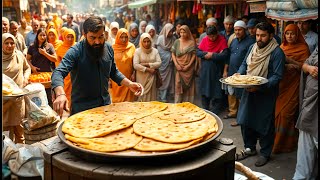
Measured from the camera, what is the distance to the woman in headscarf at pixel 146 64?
7.07 metres

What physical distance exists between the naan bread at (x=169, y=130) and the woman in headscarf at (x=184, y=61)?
4.43 meters

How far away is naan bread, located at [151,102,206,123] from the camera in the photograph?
3160mm

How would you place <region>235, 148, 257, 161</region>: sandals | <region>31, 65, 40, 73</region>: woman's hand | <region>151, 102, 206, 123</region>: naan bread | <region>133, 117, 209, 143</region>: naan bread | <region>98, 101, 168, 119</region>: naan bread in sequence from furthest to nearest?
<region>31, 65, 40, 73</region>: woman's hand → <region>235, 148, 257, 161</region>: sandals → <region>98, 101, 168, 119</region>: naan bread → <region>151, 102, 206, 123</region>: naan bread → <region>133, 117, 209, 143</region>: naan bread

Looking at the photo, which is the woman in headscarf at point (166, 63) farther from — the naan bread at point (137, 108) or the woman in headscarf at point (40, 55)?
the naan bread at point (137, 108)

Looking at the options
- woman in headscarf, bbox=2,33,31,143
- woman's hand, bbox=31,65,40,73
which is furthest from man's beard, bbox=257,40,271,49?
woman's hand, bbox=31,65,40,73

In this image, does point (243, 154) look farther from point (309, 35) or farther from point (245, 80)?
point (309, 35)

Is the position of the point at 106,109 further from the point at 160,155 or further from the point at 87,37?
the point at 160,155

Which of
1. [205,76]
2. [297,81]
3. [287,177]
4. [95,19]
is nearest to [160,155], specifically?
[95,19]

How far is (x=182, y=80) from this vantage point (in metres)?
7.73

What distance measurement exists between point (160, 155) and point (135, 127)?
A: 2.00 feet

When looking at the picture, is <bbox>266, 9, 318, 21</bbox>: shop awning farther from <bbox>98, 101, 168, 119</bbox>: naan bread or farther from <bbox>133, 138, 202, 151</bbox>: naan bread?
<bbox>133, 138, 202, 151</bbox>: naan bread

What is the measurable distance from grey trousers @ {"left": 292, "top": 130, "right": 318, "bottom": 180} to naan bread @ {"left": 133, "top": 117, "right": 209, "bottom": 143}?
6.29 feet

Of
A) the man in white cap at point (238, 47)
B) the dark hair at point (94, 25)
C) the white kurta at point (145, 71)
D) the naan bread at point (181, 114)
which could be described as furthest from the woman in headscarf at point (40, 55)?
the naan bread at point (181, 114)

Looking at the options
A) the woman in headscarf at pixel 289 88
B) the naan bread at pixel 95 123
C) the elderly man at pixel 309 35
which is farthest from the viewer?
the elderly man at pixel 309 35
